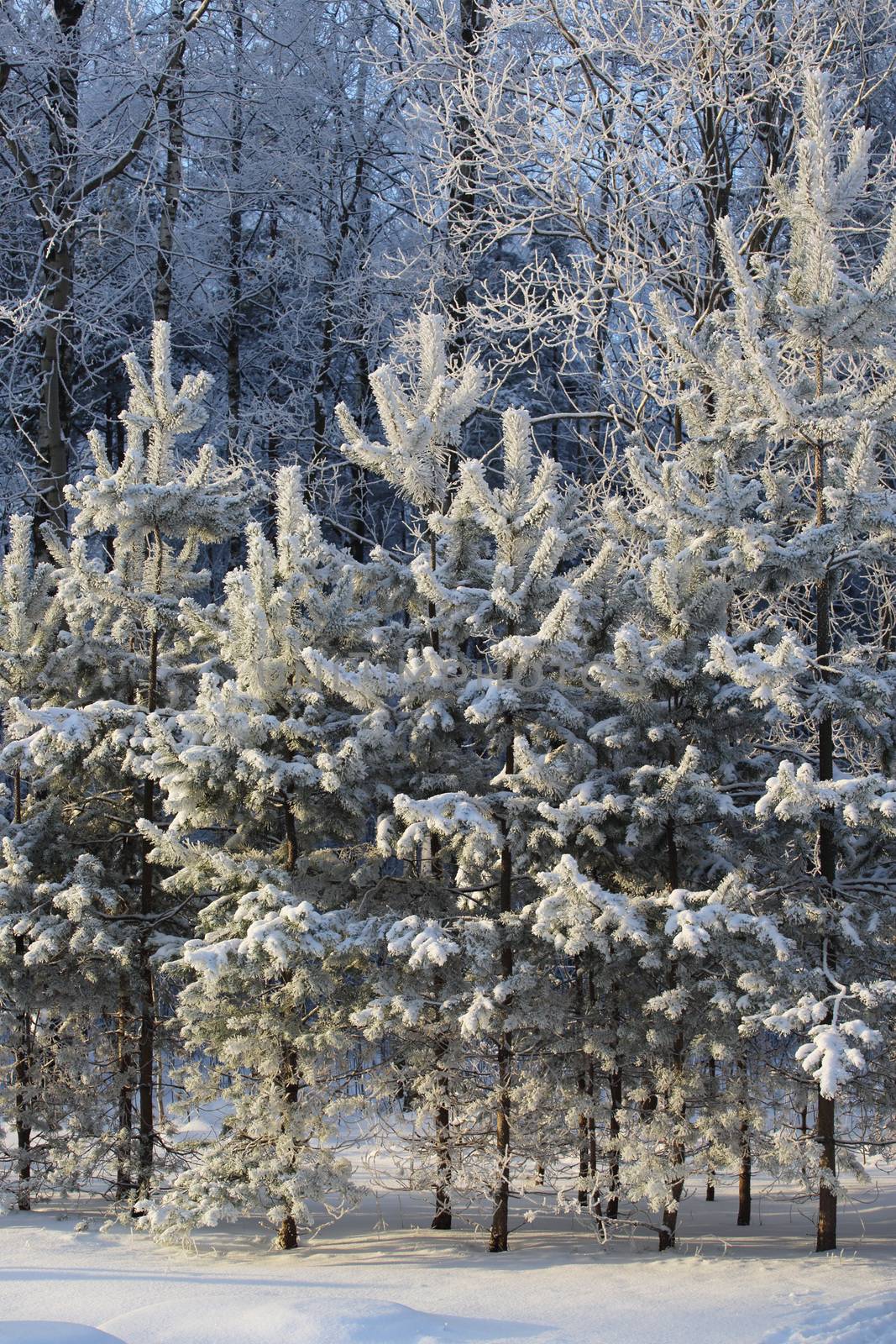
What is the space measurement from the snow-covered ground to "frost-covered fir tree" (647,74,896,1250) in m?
0.74

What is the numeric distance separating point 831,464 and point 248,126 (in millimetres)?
14213

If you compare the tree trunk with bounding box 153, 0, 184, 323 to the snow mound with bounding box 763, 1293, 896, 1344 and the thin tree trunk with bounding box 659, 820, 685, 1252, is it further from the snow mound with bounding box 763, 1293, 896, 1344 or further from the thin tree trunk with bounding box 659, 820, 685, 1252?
the snow mound with bounding box 763, 1293, 896, 1344

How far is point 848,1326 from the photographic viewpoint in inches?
228

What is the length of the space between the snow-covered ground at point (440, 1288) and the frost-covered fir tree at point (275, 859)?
1.35 ft

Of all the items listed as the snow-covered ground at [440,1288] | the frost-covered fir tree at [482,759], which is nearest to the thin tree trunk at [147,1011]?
the snow-covered ground at [440,1288]

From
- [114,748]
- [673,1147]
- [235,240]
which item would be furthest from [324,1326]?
[235,240]

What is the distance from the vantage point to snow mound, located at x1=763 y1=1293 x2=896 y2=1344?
18.6 ft

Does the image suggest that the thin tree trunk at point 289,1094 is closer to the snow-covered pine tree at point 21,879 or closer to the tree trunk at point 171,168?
the snow-covered pine tree at point 21,879

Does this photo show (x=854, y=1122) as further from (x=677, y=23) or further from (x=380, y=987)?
(x=677, y=23)

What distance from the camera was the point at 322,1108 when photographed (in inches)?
291

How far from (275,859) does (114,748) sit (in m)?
1.43

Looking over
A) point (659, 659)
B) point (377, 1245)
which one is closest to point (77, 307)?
point (659, 659)

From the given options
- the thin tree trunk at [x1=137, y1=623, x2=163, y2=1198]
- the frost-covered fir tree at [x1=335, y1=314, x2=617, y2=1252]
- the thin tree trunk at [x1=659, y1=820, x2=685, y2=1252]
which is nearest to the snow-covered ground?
the thin tree trunk at [x1=659, y1=820, x2=685, y2=1252]

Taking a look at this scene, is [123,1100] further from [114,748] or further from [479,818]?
[479,818]
